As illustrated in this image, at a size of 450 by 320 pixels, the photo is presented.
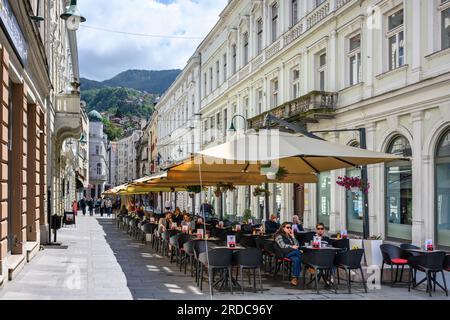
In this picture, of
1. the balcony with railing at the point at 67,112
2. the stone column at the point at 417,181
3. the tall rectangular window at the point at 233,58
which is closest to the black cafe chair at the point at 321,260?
the stone column at the point at 417,181

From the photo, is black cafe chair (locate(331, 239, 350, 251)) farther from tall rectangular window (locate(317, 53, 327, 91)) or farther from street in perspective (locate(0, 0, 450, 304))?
tall rectangular window (locate(317, 53, 327, 91))

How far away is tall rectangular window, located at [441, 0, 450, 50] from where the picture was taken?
55.8 feet

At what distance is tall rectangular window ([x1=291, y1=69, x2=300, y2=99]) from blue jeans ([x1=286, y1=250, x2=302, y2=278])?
17.0 m

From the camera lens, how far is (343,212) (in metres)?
23.5

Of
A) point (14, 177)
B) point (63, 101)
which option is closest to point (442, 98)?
point (14, 177)

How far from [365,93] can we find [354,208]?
4555 mm

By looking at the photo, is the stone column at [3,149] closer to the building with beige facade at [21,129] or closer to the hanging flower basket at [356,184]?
the building with beige facade at [21,129]

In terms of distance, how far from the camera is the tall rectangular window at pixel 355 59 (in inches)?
890

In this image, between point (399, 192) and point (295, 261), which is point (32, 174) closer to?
point (295, 261)

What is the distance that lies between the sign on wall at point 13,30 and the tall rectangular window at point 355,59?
13.5 m

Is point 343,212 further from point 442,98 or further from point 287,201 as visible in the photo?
point 442,98
